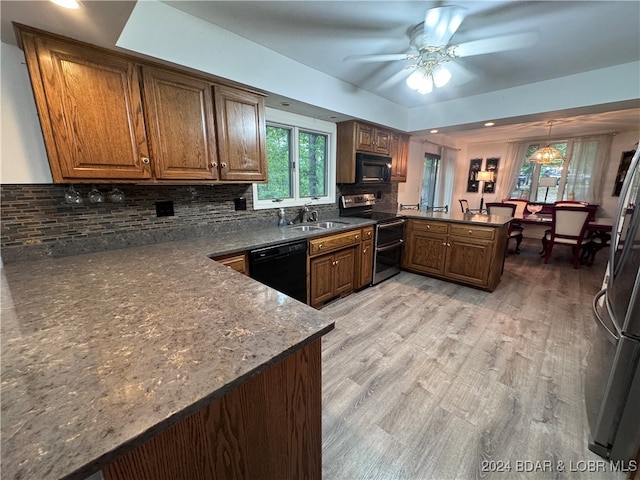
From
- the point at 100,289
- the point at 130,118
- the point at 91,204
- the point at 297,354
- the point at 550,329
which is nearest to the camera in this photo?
the point at 297,354

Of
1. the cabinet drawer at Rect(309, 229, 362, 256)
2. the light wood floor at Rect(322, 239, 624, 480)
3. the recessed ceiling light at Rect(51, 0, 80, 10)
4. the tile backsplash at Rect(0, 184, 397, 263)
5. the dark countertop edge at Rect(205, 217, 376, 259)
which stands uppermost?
the recessed ceiling light at Rect(51, 0, 80, 10)

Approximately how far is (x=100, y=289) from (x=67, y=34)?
1341mm

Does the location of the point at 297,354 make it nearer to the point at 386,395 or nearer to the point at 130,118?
the point at 386,395

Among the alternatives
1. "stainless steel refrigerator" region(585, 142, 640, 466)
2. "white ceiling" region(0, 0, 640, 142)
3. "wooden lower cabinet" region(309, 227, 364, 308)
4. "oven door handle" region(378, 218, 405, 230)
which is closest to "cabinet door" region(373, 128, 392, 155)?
"white ceiling" region(0, 0, 640, 142)

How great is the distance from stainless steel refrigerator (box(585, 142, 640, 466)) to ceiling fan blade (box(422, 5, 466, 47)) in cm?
131

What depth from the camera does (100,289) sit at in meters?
1.15

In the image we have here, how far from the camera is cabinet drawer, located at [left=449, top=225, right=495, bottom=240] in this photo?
9.89ft

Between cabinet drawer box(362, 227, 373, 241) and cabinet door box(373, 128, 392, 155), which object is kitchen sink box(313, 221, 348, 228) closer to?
cabinet drawer box(362, 227, 373, 241)

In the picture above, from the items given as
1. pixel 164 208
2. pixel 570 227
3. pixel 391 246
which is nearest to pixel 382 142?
pixel 391 246

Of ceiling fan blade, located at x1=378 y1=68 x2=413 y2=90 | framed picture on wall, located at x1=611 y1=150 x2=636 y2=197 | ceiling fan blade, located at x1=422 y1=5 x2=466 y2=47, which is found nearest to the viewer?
ceiling fan blade, located at x1=422 y1=5 x2=466 y2=47

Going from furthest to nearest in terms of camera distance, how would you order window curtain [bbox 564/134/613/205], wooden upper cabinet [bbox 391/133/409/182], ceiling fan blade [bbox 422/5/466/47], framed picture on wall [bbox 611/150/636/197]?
window curtain [bbox 564/134/613/205] < framed picture on wall [bbox 611/150/636/197] < wooden upper cabinet [bbox 391/133/409/182] < ceiling fan blade [bbox 422/5/466/47]

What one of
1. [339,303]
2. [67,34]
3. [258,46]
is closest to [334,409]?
[339,303]

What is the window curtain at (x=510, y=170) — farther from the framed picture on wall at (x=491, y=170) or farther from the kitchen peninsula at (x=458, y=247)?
the kitchen peninsula at (x=458, y=247)

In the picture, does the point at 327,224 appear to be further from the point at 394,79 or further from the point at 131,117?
the point at 131,117
